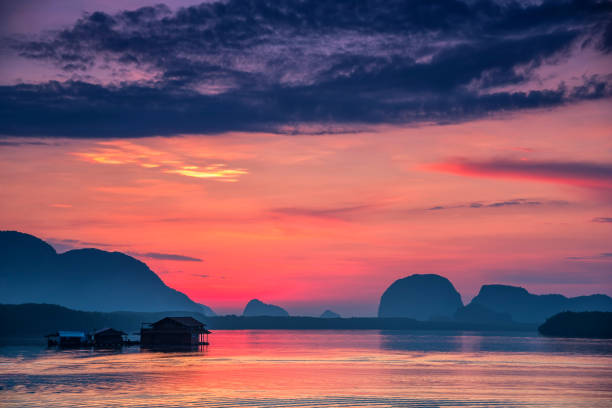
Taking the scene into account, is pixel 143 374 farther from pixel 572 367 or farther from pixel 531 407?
pixel 572 367

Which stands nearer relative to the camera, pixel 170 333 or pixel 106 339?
pixel 106 339

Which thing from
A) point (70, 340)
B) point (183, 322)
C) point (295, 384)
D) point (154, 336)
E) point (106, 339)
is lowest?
point (295, 384)

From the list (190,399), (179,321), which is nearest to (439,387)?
(190,399)

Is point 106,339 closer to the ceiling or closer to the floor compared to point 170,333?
closer to the floor

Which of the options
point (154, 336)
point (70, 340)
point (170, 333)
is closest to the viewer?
point (70, 340)

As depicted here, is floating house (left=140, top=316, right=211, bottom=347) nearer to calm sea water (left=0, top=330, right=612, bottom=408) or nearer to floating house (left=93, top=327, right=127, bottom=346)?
floating house (left=93, top=327, right=127, bottom=346)

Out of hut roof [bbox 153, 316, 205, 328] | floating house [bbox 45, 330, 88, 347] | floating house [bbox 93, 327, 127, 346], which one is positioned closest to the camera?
floating house [bbox 45, 330, 88, 347]

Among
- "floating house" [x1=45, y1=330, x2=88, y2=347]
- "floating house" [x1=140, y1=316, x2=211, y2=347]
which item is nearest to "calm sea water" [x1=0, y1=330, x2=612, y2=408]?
"floating house" [x1=45, y1=330, x2=88, y2=347]

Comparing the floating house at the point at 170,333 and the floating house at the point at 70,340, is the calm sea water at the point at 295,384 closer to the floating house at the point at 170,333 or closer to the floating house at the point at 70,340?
the floating house at the point at 70,340

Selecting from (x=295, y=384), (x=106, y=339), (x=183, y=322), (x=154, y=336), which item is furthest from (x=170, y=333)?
(x=295, y=384)

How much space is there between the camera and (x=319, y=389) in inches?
2554

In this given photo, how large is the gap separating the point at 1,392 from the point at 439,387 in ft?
136

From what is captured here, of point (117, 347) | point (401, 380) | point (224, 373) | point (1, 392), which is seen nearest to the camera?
point (1, 392)

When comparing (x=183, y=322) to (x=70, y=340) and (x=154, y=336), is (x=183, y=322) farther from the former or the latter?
(x=70, y=340)
